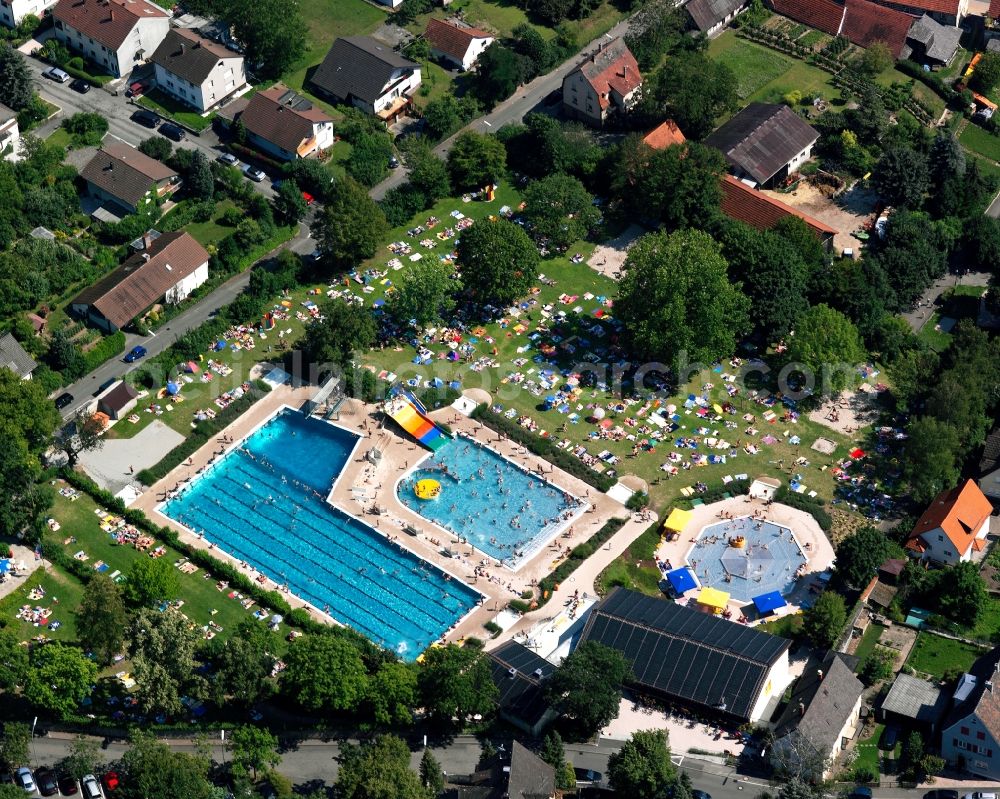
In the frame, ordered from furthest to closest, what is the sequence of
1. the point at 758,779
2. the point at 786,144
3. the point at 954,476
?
the point at 786,144
the point at 954,476
the point at 758,779

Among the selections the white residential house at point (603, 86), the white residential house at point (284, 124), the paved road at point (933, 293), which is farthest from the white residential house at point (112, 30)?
the paved road at point (933, 293)

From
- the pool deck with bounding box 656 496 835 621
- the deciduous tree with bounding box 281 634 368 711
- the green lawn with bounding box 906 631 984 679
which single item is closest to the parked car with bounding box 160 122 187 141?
the pool deck with bounding box 656 496 835 621

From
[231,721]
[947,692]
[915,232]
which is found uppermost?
[915,232]

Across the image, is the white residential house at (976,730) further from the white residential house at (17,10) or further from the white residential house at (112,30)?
the white residential house at (17,10)

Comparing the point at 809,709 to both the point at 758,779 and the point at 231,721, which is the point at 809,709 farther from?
the point at 231,721

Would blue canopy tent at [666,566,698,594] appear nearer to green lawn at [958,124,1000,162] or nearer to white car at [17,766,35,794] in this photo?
white car at [17,766,35,794]

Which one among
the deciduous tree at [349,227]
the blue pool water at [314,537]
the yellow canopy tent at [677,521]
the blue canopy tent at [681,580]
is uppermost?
the deciduous tree at [349,227]

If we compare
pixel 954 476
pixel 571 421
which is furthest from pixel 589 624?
pixel 954 476
